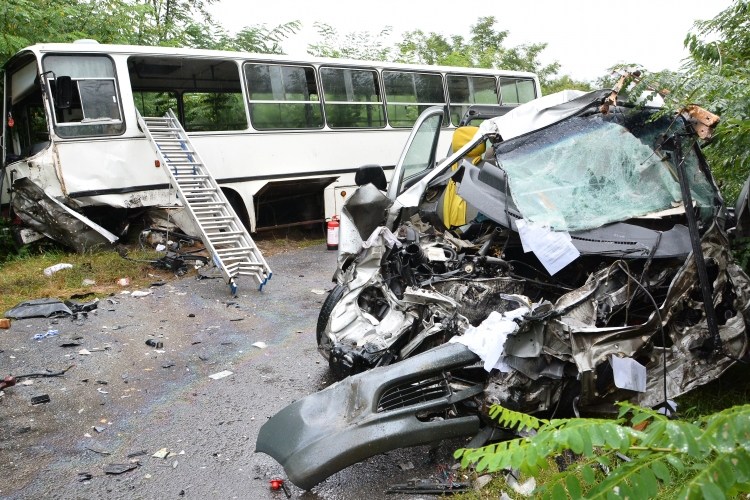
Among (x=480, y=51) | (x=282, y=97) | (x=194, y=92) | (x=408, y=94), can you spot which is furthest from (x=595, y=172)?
(x=480, y=51)

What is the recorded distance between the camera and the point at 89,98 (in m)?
8.13

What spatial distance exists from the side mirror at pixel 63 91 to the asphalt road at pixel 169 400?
111 inches

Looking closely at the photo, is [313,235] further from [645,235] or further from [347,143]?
[645,235]

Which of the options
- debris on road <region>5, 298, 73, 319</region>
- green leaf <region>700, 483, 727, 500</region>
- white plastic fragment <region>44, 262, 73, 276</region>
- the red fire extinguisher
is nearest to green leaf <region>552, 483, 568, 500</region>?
green leaf <region>700, 483, 727, 500</region>

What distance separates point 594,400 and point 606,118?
7.03 feet

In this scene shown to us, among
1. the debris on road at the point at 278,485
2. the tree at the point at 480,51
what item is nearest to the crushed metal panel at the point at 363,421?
the debris on road at the point at 278,485

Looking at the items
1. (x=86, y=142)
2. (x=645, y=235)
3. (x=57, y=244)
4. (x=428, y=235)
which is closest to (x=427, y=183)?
(x=428, y=235)

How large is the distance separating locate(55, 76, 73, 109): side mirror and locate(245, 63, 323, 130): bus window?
2.76 m

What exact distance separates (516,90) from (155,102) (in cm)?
769

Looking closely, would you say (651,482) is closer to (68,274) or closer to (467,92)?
(68,274)

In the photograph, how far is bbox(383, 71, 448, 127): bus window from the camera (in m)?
11.1

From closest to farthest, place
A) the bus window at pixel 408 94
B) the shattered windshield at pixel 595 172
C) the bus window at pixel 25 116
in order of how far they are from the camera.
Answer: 1. the shattered windshield at pixel 595 172
2. the bus window at pixel 25 116
3. the bus window at pixel 408 94

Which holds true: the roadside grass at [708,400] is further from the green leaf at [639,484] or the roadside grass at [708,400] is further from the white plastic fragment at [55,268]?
the white plastic fragment at [55,268]

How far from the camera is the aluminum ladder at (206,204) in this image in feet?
24.4
